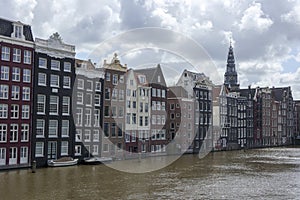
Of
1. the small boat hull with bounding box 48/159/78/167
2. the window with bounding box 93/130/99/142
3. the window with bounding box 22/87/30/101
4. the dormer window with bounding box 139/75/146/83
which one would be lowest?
the small boat hull with bounding box 48/159/78/167

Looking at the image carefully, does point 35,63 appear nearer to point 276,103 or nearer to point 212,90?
point 212,90

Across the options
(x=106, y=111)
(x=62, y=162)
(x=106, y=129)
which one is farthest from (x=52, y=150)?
(x=106, y=111)

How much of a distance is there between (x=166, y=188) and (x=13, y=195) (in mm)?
12577

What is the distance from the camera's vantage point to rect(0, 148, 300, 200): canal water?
3231 centimetres

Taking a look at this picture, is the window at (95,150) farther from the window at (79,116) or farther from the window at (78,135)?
the window at (79,116)

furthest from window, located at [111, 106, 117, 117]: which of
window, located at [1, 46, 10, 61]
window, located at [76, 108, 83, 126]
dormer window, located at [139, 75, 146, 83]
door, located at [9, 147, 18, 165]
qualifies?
window, located at [1, 46, 10, 61]

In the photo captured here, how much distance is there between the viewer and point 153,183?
127 ft

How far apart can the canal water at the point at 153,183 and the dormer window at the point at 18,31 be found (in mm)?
16600

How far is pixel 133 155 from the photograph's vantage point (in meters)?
67.4

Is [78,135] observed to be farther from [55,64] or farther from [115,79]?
[115,79]

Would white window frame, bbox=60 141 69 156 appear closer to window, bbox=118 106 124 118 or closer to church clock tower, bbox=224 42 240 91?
window, bbox=118 106 124 118

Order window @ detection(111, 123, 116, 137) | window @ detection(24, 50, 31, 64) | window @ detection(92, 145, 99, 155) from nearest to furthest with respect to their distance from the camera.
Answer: window @ detection(24, 50, 31, 64), window @ detection(92, 145, 99, 155), window @ detection(111, 123, 116, 137)

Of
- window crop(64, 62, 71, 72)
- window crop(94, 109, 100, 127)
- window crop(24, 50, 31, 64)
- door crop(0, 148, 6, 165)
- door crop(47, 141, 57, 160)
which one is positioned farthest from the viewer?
window crop(94, 109, 100, 127)

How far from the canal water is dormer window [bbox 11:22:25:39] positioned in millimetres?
16600
